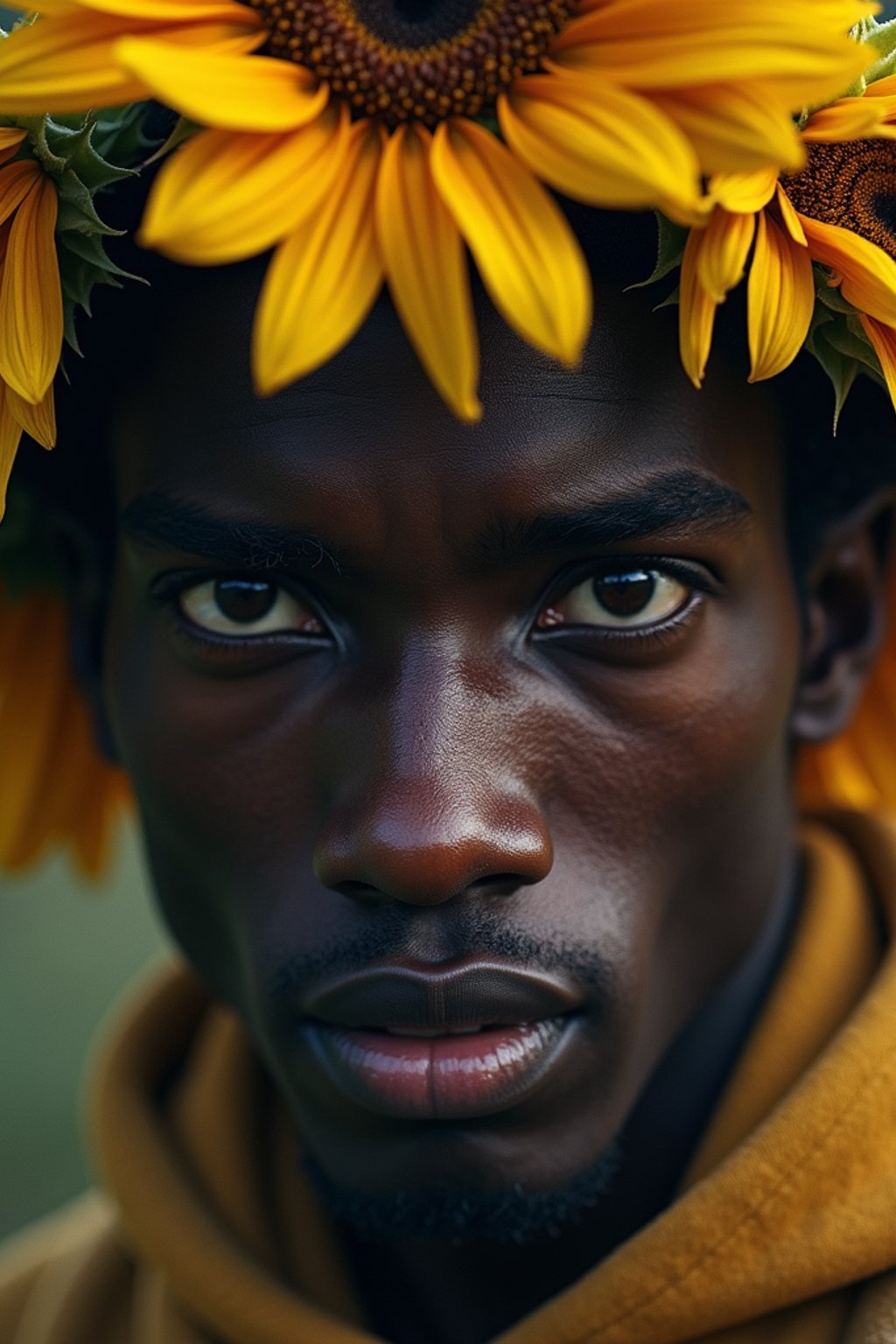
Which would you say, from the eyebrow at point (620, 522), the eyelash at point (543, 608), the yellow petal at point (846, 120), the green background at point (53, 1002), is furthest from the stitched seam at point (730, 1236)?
the green background at point (53, 1002)

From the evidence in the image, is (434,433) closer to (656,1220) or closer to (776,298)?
(776,298)

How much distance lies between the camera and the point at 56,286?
1575 mm

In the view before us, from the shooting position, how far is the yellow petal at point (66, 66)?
4.59 feet

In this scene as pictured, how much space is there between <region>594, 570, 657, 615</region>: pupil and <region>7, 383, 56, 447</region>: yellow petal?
0.58 meters

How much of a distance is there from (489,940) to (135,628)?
62 cm

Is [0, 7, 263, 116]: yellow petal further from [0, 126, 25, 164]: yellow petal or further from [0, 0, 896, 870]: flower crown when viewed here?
[0, 126, 25, 164]: yellow petal

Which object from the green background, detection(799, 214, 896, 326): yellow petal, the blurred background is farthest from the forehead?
the green background

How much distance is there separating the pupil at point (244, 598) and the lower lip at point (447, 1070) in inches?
18.5

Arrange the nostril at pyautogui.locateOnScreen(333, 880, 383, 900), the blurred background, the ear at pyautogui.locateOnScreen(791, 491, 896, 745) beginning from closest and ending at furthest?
the nostril at pyautogui.locateOnScreen(333, 880, 383, 900) < the ear at pyautogui.locateOnScreen(791, 491, 896, 745) < the blurred background

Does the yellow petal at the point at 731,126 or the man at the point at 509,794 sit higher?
the yellow petal at the point at 731,126

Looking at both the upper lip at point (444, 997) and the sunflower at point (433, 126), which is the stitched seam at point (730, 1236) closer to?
the upper lip at point (444, 997)

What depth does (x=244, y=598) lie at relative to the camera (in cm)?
184

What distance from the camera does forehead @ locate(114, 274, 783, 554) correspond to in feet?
5.47

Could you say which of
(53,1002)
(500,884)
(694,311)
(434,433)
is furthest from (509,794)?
(53,1002)
